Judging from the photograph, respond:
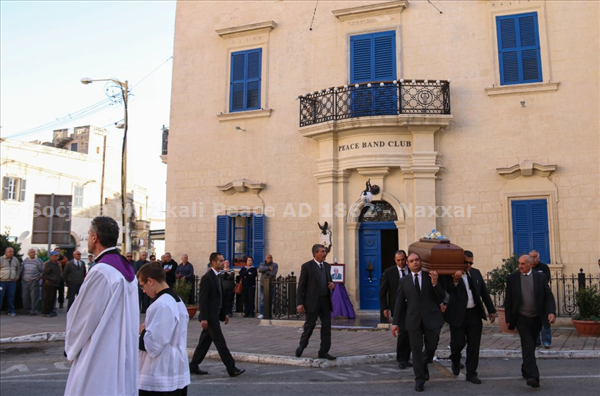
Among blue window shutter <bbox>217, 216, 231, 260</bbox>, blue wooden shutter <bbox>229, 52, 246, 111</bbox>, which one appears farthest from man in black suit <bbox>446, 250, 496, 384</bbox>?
blue wooden shutter <bbox>229, 52, 246, 111</bbox>

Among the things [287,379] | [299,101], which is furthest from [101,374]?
[299,101]

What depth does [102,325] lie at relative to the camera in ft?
12.6

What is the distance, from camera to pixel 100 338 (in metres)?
3.87

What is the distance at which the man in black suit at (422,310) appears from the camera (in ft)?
25.3

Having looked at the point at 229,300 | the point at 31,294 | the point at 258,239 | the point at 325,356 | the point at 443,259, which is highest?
the point at 258,239

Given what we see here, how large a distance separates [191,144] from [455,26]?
8801 mm

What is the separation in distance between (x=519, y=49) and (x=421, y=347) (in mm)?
10917

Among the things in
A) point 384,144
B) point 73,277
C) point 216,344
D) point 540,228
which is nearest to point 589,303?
point 540,228

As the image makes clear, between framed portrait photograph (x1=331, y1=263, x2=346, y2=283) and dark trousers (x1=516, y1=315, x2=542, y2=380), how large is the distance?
23.7 ft

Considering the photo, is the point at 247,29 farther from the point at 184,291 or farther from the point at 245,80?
the point at 184,291

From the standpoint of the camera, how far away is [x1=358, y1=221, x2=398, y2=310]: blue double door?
53.2 feet

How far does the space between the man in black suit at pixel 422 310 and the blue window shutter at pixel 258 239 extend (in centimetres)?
954

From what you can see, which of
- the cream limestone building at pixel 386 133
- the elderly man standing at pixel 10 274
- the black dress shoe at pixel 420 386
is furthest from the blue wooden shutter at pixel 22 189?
the black dress shoe at pixel 420 386

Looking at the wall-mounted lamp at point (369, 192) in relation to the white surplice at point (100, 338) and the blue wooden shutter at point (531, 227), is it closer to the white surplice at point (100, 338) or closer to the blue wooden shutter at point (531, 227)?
the blue wooden shutter at point (531, 227)
